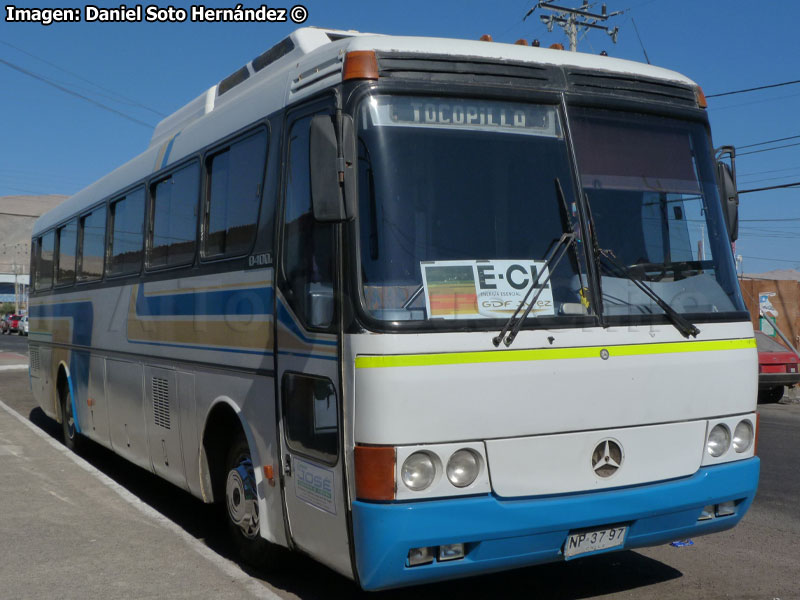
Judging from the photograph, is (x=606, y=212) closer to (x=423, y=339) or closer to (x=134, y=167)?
(x=423, y=339)

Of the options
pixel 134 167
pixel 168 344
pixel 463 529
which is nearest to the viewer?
pixel 463 529

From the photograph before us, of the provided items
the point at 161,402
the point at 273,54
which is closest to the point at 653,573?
the point at 161,402

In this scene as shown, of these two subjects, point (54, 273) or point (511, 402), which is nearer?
point (511, 402)

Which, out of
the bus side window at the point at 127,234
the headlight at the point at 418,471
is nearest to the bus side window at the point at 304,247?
the headlight at the point at 418,471

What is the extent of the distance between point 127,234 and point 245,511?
383cm

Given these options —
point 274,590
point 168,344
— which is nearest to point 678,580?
point 274,590

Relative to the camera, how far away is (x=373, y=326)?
452 centimetres

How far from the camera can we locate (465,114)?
4.92m

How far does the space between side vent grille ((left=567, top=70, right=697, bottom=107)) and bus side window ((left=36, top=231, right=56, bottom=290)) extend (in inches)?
363

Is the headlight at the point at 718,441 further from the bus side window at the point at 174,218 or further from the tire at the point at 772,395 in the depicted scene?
the tire at the point at 772,395

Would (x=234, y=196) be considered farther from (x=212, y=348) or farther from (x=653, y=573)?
(x=653, y=573)

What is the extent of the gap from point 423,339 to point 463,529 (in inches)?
36.9

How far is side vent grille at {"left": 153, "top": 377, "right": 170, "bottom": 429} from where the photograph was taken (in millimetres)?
7555

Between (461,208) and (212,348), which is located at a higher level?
(461,208)
